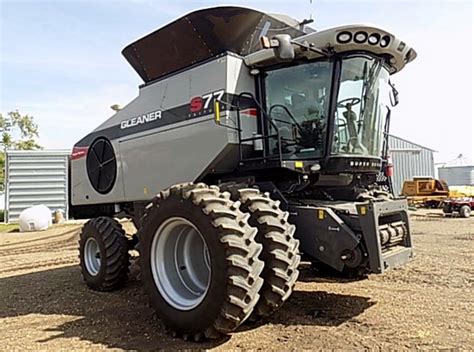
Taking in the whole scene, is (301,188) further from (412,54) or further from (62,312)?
(62,312)

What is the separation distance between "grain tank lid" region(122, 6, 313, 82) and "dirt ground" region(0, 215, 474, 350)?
3.30 m

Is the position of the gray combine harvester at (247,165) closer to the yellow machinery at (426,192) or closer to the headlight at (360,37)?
the headlight at (360,37)

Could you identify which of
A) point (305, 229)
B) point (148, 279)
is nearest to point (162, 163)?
point (148, 279)

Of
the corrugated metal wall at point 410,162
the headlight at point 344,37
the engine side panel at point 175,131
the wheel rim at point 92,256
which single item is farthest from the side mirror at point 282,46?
the corrugated metal wall at point 410,162

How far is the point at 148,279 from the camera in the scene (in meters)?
4.60

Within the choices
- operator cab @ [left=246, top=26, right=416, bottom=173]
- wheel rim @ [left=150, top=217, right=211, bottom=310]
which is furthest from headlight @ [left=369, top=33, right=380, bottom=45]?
wheel rim @ [left=150, top=217, right=211, bottom=310]

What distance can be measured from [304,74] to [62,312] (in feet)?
13.6

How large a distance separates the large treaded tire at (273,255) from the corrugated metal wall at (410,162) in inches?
1356

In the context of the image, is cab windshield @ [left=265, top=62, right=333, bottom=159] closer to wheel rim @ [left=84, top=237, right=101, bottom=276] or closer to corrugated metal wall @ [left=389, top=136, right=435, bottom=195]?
wheel rim @ [left=84, top=237, right=101, bottom=276]

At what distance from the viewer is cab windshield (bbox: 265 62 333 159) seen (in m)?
5.06

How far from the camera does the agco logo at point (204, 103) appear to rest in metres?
5.41

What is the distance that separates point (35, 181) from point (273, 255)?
20511 mm

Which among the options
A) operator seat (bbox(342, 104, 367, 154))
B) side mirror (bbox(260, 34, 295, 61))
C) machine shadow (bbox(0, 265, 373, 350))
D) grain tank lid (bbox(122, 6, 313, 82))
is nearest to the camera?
machine shadow (bbox(0, 265, 373, 350))

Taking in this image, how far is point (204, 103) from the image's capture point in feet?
18.4
